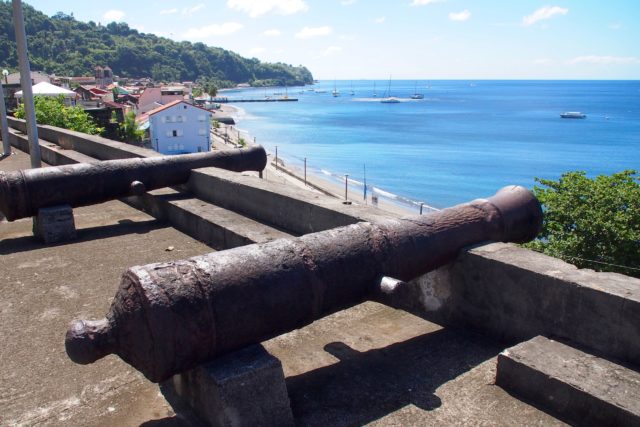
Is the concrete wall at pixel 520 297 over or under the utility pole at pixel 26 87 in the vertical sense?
under

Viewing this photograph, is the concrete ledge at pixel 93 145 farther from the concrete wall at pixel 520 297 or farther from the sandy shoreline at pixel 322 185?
the sandy shoreline at pixel 322 185

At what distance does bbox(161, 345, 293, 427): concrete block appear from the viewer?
8.06ft

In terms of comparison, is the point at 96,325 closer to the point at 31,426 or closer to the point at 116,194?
the point at 31,426

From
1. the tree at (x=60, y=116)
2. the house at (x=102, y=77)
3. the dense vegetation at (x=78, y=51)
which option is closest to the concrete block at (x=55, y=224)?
the tree at (x=60, y=116)

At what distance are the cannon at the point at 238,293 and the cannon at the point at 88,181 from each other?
13.1ft

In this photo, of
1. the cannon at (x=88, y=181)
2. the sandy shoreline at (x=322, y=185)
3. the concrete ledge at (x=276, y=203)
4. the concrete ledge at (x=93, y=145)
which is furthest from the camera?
the sandy shoreline at (x=322, y=185)

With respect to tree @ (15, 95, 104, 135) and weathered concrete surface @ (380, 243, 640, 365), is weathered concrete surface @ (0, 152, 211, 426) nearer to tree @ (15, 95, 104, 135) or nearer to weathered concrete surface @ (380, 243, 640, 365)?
weathered concrete surface @ (380, 243, 640, 365)

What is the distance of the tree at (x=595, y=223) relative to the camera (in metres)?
12.3

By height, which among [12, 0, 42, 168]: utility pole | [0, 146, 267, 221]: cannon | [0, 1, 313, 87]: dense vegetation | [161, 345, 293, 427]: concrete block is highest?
[0, 1, 313, 87]: dense vegetation

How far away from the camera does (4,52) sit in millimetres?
125250

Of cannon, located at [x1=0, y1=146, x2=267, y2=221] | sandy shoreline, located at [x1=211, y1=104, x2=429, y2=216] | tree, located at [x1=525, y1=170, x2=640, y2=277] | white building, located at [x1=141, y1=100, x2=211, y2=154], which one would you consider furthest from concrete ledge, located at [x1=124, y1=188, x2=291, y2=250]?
white building, located at [x1=141, y1=100, x2=211, y2=154]

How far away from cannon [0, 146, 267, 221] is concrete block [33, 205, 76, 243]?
0.40 feet

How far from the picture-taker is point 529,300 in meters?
3.32

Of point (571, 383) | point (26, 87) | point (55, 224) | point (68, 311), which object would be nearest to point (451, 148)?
point (26, 87)
